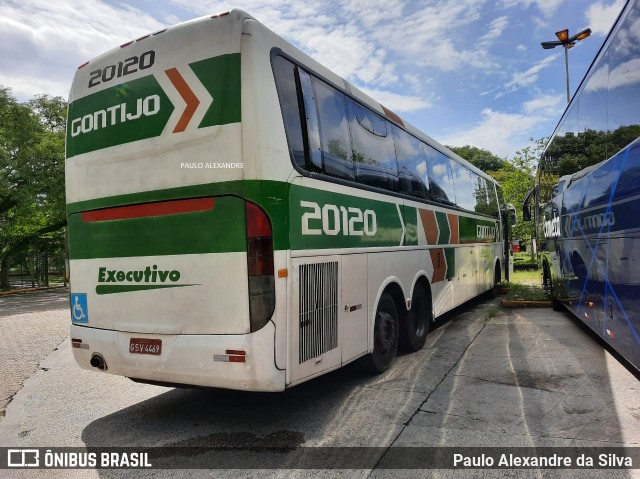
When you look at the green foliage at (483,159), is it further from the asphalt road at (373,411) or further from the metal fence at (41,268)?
the asphalt road at (373,411)

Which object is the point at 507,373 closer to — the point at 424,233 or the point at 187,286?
the point at 424,233

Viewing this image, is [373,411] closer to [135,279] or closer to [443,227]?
[135,279]

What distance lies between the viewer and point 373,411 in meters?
4.66

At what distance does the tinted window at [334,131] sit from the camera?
4797mm

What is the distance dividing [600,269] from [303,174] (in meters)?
3.51

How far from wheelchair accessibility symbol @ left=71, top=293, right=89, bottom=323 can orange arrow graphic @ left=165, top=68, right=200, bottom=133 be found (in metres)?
1.95

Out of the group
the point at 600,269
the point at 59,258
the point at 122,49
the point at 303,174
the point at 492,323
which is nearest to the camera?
the point at 303,174

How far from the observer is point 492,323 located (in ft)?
30.6

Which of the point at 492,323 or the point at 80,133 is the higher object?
the point at 80,133

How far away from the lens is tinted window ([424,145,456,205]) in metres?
7.99

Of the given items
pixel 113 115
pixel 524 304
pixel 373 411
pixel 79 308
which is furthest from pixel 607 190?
pixel 524 304

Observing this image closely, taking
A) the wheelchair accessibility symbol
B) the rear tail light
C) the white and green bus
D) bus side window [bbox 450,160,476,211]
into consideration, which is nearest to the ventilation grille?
the white and green bus

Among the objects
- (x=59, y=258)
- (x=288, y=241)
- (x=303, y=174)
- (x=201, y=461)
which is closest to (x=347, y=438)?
(x=201, y=461)

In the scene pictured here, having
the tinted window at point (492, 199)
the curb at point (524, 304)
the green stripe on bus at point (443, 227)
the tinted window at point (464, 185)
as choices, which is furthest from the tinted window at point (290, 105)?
the tinted window at point (492, 199)
